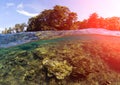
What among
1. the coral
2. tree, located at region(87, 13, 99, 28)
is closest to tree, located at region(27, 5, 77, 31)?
tree, located at region(87, 13, 99, 28)

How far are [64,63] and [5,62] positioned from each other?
2.23 metres

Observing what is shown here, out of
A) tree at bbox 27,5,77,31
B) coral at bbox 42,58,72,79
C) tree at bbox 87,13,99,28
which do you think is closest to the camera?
coral at bbox 42,58,72,79

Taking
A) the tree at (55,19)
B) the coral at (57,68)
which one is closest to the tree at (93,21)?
the tree at (55,19)

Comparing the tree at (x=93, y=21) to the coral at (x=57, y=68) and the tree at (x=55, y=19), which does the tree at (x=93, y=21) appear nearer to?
the tree at (x=55, y=19)

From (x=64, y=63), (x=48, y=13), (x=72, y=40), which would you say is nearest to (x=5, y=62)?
(x=64, y=63)

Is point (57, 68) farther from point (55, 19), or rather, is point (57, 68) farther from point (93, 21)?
point (93, 21)

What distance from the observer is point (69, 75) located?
7020 millimetres

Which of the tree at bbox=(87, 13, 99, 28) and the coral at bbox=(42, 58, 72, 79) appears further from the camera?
the tree at bbox=(87, 13, 99, 28)

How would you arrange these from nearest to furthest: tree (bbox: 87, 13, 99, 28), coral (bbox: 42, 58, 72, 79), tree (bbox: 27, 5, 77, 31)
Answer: coral (bbox: 42, 58, 72, 79) < tree (bbox: 27, 5, 77, 31) < tree (bbox: 87, 13, 99, 28)

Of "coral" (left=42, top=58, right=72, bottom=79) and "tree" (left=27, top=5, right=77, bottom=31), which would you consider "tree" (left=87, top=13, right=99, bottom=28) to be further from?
"coral" (left=42, top=58, right=72, bottom=79)

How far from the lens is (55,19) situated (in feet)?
71.1

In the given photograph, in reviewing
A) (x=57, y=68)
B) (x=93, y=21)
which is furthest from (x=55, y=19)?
(x=57, y=68)

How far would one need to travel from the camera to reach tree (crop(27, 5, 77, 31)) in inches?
843

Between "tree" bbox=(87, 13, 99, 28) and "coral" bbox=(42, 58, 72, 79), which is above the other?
"tree" bbox=(87, 13, 99, 28)
